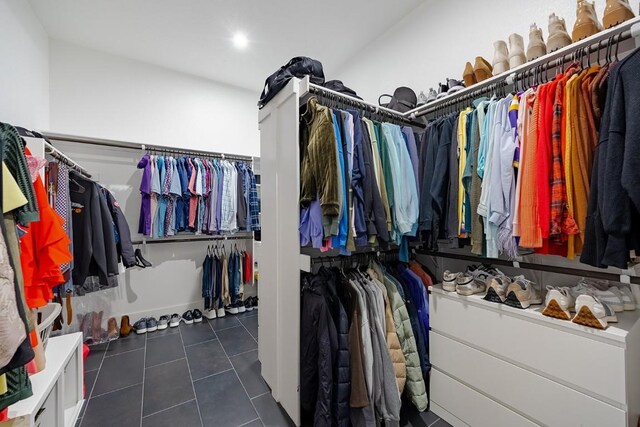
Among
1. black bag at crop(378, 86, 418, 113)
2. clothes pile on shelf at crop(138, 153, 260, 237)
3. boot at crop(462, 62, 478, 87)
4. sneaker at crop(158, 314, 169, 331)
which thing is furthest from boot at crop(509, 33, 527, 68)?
sneaker at crop(158, 314, 169, 331)

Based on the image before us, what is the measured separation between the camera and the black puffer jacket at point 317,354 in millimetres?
1340

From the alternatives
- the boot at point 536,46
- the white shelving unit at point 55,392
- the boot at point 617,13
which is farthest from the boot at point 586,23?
the white shelving unit at point 55,392

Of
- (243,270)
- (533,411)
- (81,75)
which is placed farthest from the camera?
(243,270)

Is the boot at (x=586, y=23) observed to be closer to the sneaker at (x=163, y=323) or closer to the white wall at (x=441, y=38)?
the white wall at (x=441, y=38)

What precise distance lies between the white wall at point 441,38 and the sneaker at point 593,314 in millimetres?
1463

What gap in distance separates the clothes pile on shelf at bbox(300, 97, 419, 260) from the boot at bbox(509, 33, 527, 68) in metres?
0.71

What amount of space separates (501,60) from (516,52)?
0.08 m

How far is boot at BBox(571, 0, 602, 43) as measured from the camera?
113cm

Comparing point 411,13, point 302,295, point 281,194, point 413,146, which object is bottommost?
point 302,295

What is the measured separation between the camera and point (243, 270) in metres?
3.31

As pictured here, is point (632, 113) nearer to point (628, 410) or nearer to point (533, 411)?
point (628, 410)

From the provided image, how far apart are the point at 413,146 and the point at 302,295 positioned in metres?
1.29

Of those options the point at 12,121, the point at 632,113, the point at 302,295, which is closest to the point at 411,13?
the point at 632,113

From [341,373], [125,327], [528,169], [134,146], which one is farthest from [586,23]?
[125,327]
